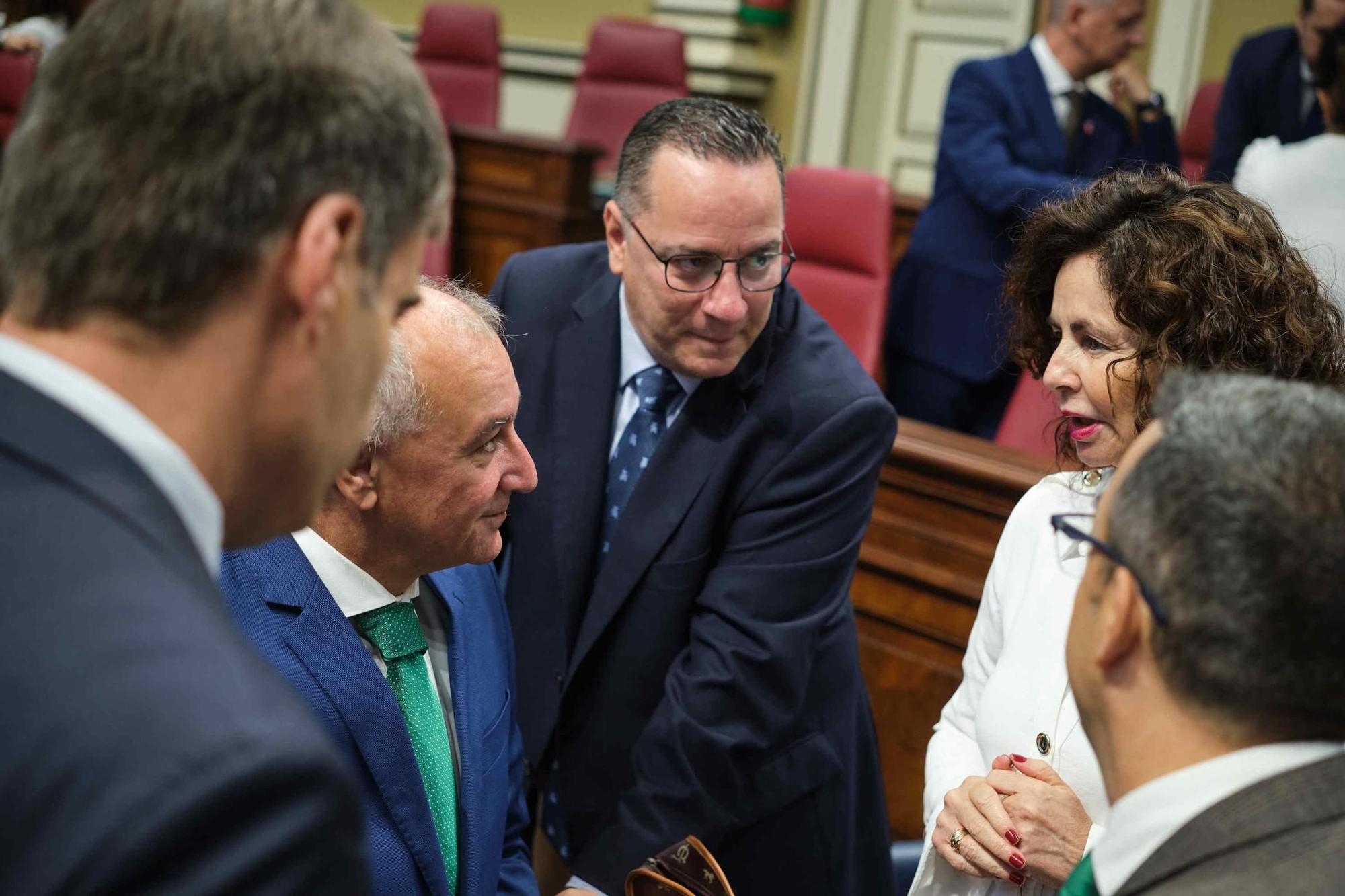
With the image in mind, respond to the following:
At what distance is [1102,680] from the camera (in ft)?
3.05

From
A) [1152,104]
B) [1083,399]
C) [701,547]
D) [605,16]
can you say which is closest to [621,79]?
[605,16]

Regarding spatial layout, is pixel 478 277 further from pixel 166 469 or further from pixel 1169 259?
pixel 166 469

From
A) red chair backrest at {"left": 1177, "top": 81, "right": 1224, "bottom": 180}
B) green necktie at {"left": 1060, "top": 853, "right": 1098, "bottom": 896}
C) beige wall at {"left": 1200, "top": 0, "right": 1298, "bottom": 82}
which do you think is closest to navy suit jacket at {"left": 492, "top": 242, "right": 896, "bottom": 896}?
green necktie at {"left": 1060, "top": 853, "right": 1098, "bottom": 896}

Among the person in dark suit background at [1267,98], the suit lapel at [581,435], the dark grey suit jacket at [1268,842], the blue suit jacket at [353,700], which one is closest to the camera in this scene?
the dark grey suit jacket at [1268,842]

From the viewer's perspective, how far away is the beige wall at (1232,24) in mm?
5684

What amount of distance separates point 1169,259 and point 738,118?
732mm

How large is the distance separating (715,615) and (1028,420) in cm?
161

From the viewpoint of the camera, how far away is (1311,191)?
2791mm

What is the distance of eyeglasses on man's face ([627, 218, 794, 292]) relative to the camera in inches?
78.7

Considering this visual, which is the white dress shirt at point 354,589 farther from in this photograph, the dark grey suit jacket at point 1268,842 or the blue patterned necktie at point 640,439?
the dark grey suit jacket at point 1268,842

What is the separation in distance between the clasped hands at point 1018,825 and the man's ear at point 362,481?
0.74 m

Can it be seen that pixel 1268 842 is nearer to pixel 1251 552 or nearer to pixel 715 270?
pixel 1251 552

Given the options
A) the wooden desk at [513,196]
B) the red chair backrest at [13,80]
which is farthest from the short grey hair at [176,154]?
the red chair backrest at [13,80]

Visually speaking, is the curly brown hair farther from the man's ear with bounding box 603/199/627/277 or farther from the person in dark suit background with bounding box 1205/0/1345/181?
the person in dark suit background with bounding box 1205/0/1345/181
